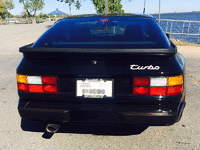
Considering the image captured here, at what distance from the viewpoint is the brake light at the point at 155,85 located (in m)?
1.85

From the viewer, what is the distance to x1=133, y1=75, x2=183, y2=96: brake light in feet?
6.07

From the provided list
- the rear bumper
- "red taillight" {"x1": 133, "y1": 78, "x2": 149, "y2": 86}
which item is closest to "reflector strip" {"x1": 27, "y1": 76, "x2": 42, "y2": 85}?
the rear bumper

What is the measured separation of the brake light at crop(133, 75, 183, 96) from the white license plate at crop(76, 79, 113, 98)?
0.84ft

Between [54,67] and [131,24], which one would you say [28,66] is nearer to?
[54,67]

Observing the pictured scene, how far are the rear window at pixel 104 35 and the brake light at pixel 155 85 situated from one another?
39 cm

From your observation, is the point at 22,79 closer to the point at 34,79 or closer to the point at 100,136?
the point at 34,79

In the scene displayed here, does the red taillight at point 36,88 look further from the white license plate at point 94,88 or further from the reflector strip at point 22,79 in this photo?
the white license plate at point 94,88

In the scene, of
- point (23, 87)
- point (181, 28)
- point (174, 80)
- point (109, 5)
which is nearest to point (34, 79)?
point (23, 87)

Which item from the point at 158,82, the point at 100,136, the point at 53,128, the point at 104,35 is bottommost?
the point at 100,136

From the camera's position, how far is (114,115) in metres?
1.89

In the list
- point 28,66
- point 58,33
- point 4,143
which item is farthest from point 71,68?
point 4,143

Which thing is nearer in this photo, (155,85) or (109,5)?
(155,85)

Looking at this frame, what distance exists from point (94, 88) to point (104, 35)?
0.93 metres

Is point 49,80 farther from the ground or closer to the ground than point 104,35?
closer to the ground
